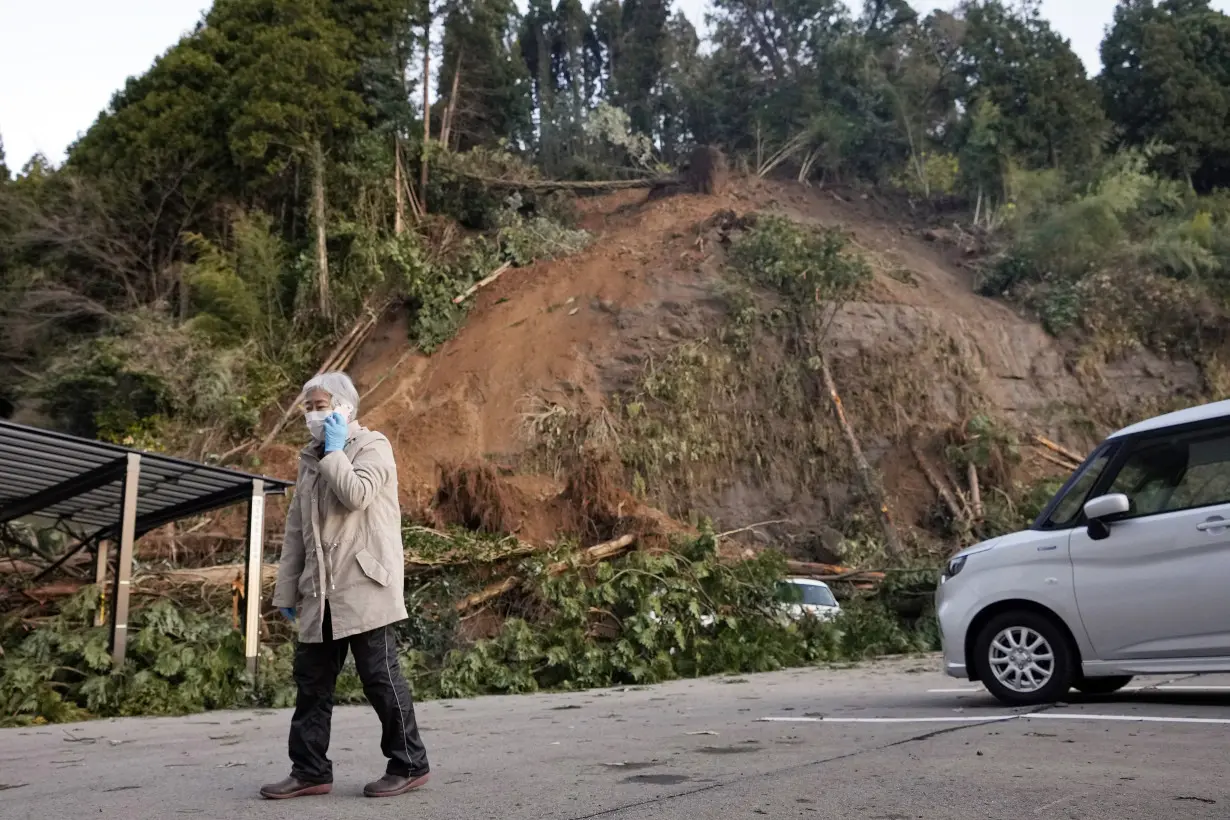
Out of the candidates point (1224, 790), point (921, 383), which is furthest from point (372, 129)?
point (1224, 790)

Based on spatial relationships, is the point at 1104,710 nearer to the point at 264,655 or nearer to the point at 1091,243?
the point at 264,655

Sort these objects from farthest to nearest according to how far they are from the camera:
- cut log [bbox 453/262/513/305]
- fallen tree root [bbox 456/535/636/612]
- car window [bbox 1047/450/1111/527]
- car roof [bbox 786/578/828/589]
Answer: cut log [bbox 453/262/513/305]
car roof [bbox 786/578/828/589]
fallen tree root [bbox 456/535/636/612]
car window [bbox 1047/450/1111/527]

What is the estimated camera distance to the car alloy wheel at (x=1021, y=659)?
8219 millimetres

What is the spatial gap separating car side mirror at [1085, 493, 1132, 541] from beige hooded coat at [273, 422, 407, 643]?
4760mm

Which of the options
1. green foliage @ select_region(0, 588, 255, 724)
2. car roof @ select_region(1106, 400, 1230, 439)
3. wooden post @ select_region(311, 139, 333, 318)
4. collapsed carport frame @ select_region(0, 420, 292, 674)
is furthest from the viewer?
wooden post @ select_region(311, 139, 333, 318)

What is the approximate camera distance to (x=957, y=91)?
33938mm

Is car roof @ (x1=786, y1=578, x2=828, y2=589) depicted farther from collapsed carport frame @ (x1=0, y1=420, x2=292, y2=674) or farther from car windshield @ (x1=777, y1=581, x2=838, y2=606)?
collapsed carport frame @ (x1=0, y1=420, x2=292, y2=674)

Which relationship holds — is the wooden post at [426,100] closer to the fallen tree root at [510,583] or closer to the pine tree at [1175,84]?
the fallen tree root at [510,583]

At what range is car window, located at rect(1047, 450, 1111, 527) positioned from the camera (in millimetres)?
8414

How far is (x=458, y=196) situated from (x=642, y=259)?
5043 mm

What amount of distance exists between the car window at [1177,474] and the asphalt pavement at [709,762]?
132 cm

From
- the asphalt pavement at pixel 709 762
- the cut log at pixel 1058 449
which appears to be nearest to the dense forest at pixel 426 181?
the cut log at pixel 1058 449

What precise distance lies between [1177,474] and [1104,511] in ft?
1.97

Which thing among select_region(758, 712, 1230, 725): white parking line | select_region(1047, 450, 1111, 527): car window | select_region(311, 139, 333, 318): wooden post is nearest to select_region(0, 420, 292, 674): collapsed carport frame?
select_region(758, 712, 1230, 725): white parking line
